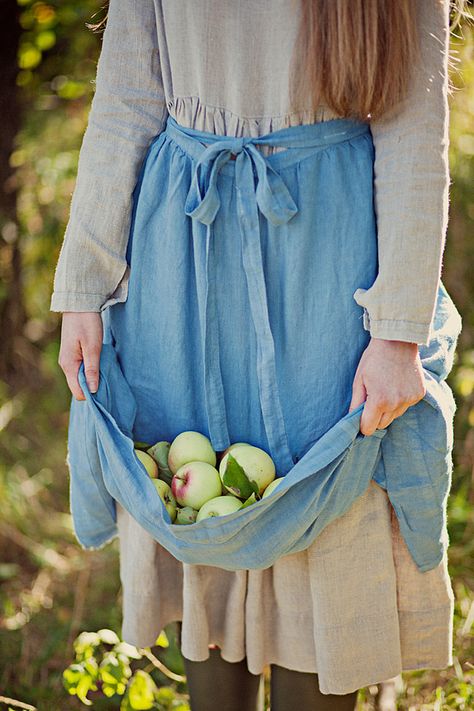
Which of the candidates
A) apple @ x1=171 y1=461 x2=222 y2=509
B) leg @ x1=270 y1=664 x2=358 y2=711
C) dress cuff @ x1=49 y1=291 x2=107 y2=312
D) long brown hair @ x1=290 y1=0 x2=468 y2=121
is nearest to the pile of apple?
apple @ x1=171 y1=461 x2=222 y2=509

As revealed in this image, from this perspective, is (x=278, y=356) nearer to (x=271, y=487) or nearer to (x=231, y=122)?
(x=271, y=487)

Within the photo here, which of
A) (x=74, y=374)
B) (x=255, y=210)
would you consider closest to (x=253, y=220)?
(x=255, y=210)

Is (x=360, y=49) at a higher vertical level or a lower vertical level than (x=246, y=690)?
higher

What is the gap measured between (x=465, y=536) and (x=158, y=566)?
50.6 inches

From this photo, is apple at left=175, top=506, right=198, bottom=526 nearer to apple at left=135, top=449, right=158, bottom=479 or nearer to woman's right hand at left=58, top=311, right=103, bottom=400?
apple at left=135, top=449, right=158, bottom=479

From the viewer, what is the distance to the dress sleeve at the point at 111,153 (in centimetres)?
125

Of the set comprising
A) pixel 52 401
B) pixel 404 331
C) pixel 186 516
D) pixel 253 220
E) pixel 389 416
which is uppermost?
pixel 253 220

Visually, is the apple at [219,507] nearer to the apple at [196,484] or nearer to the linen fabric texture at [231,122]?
the apple at [196,484]

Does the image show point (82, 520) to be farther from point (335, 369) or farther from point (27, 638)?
point (27, 638)

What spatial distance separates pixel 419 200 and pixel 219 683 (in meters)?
0.89

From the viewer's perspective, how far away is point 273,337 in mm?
1191

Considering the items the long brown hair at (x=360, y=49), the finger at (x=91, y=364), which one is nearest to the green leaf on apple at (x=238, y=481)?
the finger at (x=91, y=364)

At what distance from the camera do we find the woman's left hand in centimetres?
111

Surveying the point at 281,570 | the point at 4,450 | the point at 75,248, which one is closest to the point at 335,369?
the point at 281,570
